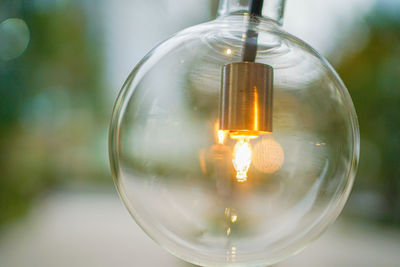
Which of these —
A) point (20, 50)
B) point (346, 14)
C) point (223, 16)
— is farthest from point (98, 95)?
point (223, 16)

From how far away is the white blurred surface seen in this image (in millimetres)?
2119

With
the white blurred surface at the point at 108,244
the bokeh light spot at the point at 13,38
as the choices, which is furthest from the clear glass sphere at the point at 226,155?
the bokeh light spot at the point at 13,38

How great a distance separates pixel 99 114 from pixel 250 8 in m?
3.09

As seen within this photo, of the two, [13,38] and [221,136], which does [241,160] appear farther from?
[13,38]

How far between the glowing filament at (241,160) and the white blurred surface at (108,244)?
2.01m

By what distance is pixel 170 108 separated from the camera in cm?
24

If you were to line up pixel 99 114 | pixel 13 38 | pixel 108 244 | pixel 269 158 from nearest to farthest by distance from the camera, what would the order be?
pixel 269 158 < pixel 108 244 < pixel 13 38 < pixel 99 114

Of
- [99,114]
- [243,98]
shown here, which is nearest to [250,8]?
[243,98]

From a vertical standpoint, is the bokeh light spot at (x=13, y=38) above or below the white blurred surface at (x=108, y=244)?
above

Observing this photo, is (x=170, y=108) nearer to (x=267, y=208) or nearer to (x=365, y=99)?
(x=267, y=208)

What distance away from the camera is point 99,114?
3.23 meters

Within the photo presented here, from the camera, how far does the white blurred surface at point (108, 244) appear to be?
2119mm

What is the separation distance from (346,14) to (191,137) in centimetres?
244

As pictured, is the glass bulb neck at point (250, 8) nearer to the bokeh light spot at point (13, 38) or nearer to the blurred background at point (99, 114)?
the blurred background at point (99, 114)
